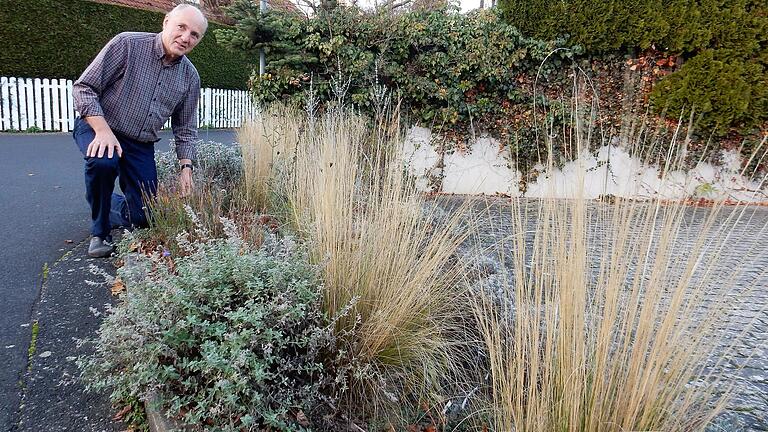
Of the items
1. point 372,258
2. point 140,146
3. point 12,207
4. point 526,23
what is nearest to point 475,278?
point 372,258

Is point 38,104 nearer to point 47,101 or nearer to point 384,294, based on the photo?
point 47,101

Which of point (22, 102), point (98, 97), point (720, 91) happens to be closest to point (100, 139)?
point (98, 97)

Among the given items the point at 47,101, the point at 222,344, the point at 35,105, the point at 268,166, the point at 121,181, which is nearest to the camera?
the point at 222,344

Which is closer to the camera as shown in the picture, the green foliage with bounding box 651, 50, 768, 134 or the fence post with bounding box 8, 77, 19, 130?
the green foliage with bounding box 651, 50, 768, 134

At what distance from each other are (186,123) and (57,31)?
954 cm

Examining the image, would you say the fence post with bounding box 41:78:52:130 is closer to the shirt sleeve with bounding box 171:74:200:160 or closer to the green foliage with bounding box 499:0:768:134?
the shirt sleeve with bounding box 171:74:200:160

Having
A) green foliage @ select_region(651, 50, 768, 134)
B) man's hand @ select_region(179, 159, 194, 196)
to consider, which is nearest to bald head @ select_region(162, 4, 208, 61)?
man's hand @ select_region(179, 159, 194, 196)

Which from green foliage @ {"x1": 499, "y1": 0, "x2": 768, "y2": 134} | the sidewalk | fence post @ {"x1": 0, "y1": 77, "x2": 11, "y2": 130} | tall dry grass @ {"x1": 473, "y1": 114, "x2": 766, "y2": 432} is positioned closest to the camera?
tall dry grass @ {"x1": 473, "y1": 114, "x2": 766, "y2": 432}

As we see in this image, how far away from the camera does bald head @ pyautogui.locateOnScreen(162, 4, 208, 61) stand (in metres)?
2.82

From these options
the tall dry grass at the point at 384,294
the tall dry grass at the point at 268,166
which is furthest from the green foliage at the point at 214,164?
the tall dry grass at the point at 384,294

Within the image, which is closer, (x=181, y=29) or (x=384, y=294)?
(x=384, y=294)

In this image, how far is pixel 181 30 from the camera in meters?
2.82

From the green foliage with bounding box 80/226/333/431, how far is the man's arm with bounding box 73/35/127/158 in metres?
1.25

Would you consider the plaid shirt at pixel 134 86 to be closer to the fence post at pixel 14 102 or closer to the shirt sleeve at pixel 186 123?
the shirt sleeve at pixel 186 123
